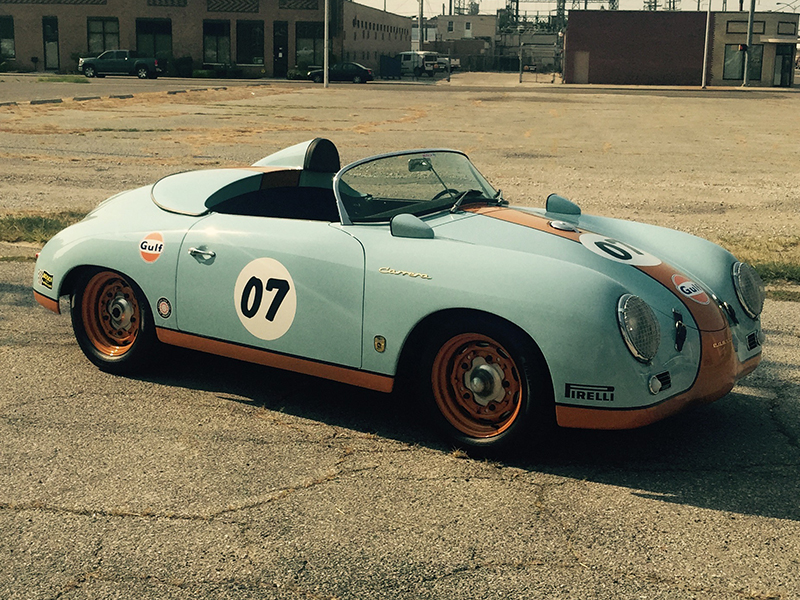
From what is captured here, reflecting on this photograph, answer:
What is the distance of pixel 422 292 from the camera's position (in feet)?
14.0

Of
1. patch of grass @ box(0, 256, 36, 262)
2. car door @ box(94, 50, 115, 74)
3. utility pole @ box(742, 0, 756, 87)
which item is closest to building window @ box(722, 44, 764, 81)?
utility pole @ box(742, 0, 756, 87)

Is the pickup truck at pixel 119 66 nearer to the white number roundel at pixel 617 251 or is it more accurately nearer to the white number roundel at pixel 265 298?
the white number roundel at pixel 265 298

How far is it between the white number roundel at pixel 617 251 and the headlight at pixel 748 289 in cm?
50

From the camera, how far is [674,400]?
13.3 ft

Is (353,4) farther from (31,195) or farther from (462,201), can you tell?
(462,201)

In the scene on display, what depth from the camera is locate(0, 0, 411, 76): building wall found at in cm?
6644

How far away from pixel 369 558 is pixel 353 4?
247 feet

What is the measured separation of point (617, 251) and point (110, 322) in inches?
115

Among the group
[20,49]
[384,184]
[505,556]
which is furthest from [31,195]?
[20,49]

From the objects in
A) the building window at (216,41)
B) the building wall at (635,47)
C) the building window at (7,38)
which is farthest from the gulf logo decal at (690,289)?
the building window at (7,38)

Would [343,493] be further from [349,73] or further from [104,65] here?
[104,65]

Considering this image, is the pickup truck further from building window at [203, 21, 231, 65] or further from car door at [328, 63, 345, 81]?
car door at [328, 63, 345, 81]

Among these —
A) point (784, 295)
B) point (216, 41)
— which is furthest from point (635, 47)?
point (784, 295)

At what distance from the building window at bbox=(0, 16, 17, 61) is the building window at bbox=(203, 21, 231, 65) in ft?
46.8
